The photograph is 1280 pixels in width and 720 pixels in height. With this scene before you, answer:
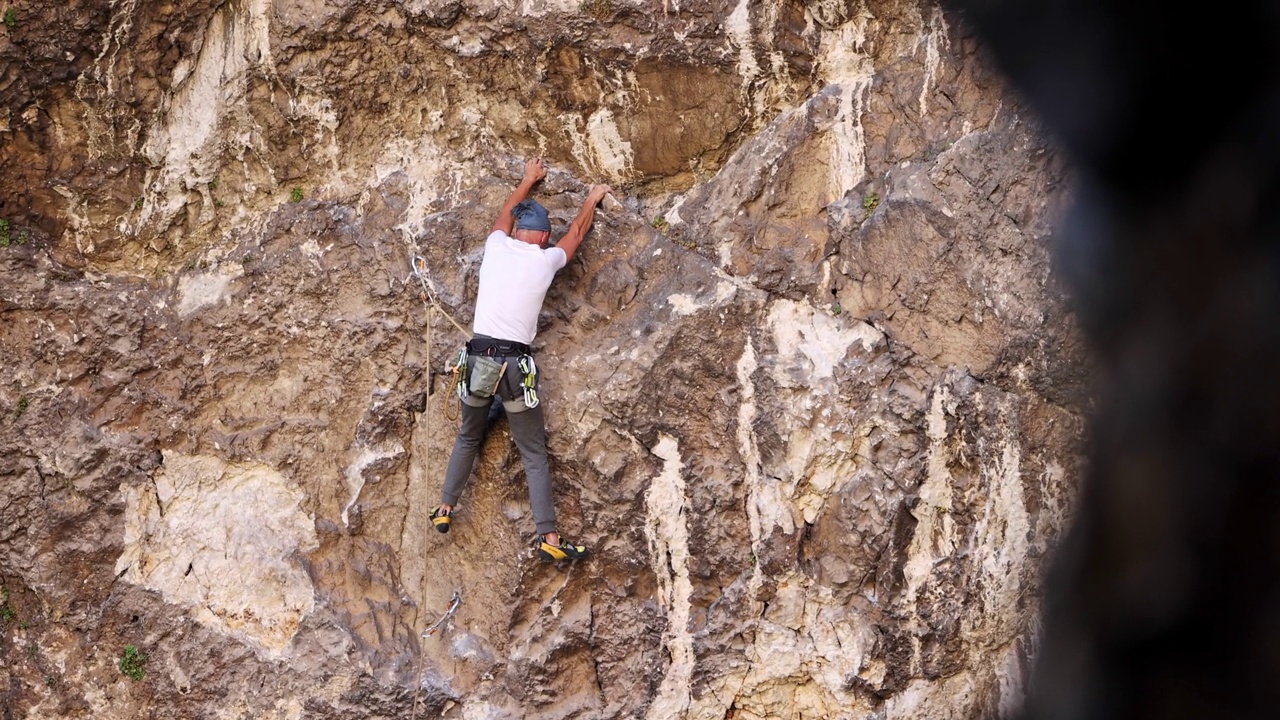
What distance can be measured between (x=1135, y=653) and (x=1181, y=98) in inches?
68.9

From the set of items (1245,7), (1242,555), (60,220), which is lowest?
(60,220)

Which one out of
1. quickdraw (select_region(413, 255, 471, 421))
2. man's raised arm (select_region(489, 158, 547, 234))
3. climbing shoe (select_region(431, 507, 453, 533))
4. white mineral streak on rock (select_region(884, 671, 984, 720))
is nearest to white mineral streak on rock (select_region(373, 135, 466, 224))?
quickdraw (select_region(413, 255, 471, 421))

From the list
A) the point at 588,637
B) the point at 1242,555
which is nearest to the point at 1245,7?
the point at 1242,555

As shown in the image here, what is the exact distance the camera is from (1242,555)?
123 inches

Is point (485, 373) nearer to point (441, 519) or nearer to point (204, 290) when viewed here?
point (441, 519)

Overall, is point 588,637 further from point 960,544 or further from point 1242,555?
point 1242,555

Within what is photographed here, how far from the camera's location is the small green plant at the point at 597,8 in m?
6.28

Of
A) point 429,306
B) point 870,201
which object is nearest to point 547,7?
point 429,306

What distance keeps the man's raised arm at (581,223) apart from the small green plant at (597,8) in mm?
956

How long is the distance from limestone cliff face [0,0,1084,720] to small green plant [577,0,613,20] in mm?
65

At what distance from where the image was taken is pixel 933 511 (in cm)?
600

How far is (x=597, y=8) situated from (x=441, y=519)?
9.91 ft

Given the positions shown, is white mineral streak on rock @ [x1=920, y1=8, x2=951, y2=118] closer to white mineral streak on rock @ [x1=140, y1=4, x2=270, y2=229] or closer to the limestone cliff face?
the limestone cliff face

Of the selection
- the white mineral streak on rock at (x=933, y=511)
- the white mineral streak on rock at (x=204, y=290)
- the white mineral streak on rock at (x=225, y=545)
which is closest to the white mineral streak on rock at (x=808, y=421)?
the white mineral streak on rock at (x=933, y=511)
